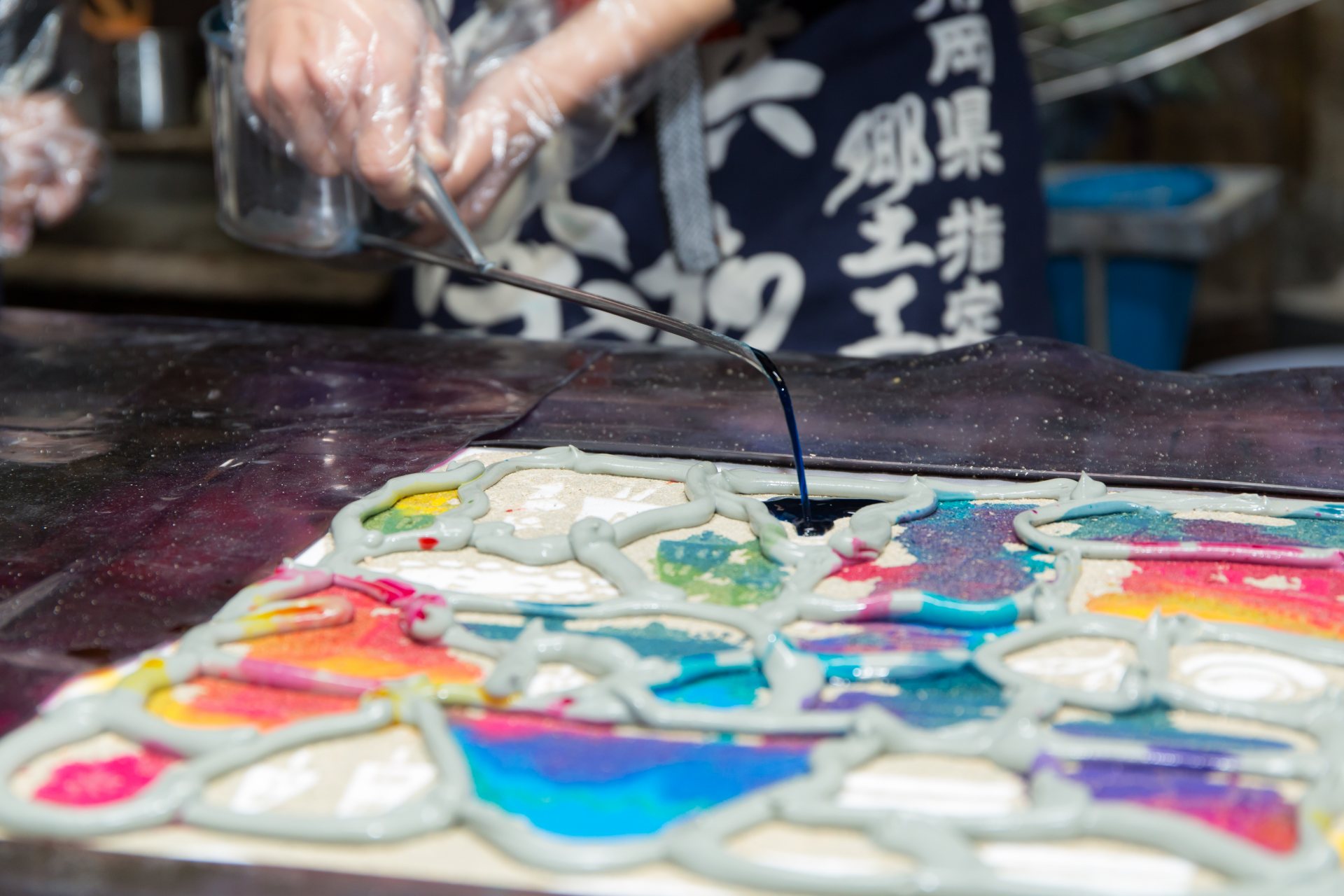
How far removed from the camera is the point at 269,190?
120 cm

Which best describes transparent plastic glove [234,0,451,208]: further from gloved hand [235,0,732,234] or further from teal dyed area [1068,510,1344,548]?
teal dyed area [1068,510,1344,548]

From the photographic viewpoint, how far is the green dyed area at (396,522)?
Result: 883 millimetres

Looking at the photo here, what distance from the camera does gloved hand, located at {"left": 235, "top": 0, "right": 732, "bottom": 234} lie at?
A: 113cm

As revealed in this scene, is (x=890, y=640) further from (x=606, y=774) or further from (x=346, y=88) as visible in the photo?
(x=346, y=88)

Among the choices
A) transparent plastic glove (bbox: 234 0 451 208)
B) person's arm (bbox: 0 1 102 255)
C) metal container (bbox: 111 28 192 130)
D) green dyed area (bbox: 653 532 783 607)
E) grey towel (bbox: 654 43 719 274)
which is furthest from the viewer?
metal container (bbox: 111 28 192 130)

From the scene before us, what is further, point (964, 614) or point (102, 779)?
point (964, 614)

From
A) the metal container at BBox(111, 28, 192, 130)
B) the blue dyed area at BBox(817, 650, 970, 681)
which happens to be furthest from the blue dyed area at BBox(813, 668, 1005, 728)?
the metal container at BBox(111, 28, 192, 130)

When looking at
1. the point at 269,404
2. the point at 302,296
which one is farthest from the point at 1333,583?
the point at 302,296

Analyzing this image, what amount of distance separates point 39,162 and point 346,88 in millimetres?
742

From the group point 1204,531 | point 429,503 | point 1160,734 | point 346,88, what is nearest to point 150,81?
point 346,88

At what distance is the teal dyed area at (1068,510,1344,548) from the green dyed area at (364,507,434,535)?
431 mm

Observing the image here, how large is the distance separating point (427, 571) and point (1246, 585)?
497mm

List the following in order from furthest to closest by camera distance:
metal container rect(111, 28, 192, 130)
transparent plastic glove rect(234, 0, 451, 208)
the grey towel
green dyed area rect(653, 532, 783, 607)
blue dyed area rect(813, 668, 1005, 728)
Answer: metal container rect(111, 28, 192, 130)
the grey towel
transparent plastic glove rect(234, 0, 451, 208)
green dyed area rect(653, 532, 783, 607)
blue dyed area rect(813, 668, 1005, 728)

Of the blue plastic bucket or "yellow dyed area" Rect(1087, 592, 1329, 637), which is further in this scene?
the blue plastic bucket
